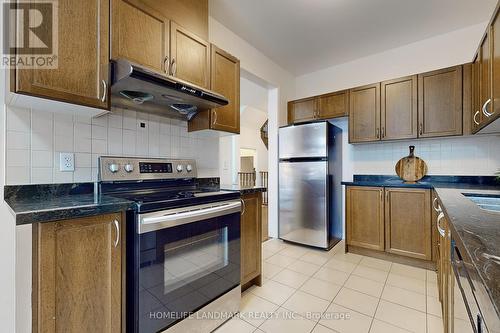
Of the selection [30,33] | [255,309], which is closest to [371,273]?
[255,309]

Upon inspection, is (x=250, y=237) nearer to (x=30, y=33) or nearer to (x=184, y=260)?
(x=184, y=260)

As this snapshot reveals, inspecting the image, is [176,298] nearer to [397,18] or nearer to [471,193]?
[471,193]

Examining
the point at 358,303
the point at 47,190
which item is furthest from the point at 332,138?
the point at 47,190

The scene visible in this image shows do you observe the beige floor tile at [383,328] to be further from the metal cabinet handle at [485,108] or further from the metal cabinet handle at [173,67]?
the metal cabinet handle at [173,67]

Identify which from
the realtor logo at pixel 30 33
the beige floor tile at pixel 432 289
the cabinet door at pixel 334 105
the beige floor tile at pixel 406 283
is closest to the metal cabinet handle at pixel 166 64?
the realtor logo at pixel 30 33

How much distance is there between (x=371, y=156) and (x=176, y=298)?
3.00 m

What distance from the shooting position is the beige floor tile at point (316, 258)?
268 centimetres

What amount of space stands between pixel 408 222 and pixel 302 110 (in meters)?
2.05

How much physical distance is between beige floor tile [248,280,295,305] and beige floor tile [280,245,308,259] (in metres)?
0.75

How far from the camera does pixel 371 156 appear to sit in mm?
3246

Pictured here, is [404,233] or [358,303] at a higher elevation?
[404,233]

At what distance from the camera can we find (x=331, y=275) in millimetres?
2354

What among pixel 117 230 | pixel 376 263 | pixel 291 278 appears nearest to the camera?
pixel 117 230

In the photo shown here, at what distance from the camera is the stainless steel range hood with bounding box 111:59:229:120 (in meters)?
1.29
